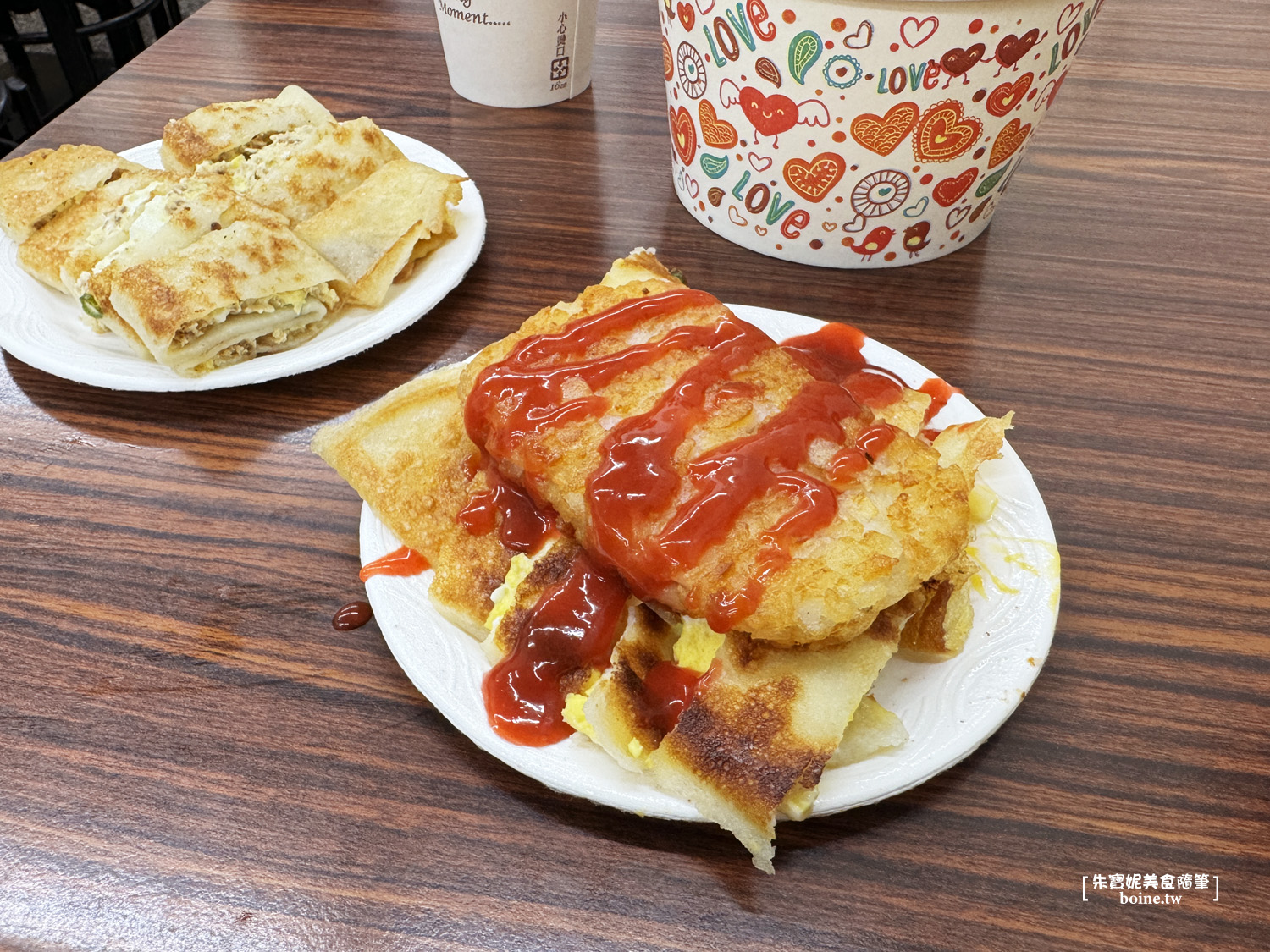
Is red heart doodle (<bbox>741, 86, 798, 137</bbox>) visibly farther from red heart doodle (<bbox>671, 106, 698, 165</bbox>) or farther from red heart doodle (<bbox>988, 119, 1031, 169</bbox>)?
red heart doodle (<bbox>988, 119, 1031, 169</bbox>)

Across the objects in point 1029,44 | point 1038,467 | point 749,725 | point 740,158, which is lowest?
point 1038,467

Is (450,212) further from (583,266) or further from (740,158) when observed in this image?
(740,158)

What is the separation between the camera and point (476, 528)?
1.01m

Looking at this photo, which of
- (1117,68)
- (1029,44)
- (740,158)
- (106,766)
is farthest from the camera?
(1117,68)

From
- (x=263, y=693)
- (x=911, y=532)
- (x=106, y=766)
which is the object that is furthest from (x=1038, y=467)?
(x=106, y=766)

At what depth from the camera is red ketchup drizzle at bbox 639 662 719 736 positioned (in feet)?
2.77

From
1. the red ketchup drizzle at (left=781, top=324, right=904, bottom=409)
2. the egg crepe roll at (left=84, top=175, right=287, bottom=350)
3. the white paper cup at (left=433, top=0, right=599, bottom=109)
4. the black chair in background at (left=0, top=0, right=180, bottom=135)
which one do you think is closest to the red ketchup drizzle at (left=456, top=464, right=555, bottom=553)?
the red ketchup drizzle at (left=781, top=324, right=904, bottom=409)

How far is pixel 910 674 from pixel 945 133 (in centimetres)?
74

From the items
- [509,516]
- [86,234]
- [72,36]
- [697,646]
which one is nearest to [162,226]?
[86,234]

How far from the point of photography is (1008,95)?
1245 mm

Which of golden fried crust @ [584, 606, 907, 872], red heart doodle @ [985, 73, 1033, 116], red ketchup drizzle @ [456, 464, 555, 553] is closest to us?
golden fried crust @ [584, 606, 907, 872]

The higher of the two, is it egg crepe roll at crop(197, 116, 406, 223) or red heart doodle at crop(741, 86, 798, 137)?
red heart doodle at crop(741, 86, 798, 137)

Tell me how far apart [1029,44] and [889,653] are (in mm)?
803

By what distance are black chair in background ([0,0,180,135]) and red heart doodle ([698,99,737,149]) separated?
6.62ft
